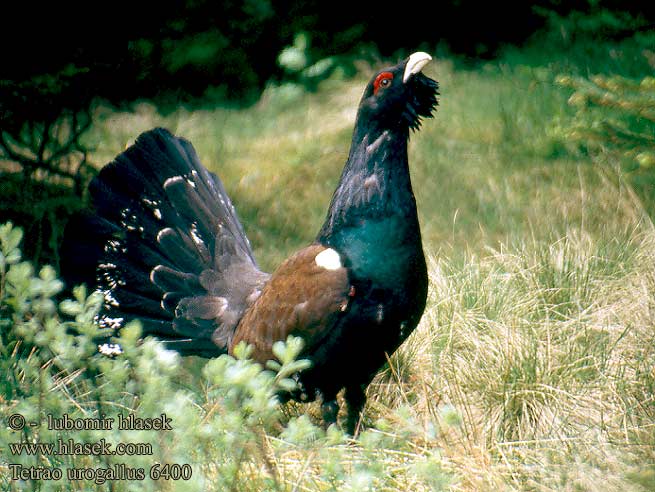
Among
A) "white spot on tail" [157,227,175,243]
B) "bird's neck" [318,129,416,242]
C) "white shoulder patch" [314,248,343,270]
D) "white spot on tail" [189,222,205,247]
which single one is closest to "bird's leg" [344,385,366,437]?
"white shoulder patch" [314,248,343,270]

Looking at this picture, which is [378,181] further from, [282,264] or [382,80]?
[282,264]

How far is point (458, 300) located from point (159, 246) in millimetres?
1608

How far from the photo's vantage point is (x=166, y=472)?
2.23m

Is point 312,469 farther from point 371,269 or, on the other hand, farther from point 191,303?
point 191,303

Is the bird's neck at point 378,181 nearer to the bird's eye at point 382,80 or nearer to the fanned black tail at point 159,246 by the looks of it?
the bird's eye at point 382,80

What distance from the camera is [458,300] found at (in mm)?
4281

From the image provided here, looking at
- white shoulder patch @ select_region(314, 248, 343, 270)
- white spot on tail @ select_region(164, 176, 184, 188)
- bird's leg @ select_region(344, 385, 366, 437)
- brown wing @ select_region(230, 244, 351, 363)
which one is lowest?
bird's leg @ select_region(344, 385, 366, 437)

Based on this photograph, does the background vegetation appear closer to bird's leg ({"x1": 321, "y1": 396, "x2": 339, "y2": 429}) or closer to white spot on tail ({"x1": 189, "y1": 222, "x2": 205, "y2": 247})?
bird's leg ({"x1": 321, "y1": 396, "x2": 339, "y2": 429})

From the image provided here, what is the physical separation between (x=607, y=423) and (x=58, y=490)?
79.9 inches

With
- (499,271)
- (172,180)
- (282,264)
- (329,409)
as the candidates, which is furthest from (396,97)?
(499,271)

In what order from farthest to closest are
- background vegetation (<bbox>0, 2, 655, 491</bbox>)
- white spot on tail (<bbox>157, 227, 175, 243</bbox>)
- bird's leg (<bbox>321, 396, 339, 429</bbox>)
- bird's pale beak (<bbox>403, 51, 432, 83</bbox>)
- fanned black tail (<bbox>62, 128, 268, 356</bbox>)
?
white spot on tail (<bbox>157, 227, 175, 243</bbox>) < fanned black tail (<bbox>62, 128, 268, 356</bbox>) < bird's leg (<bbox>321, 396, 339, 429</bbox>) < bird's pale beak (<bbox>403, 51, 432, 83</bbox>) < background vegetation (<bbox>0, 2, 655, 491</bbox>)

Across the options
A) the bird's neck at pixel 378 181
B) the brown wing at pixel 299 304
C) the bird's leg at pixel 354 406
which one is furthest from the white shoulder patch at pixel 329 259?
the bird's leg at pixel 354 406

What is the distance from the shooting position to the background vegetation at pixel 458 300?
2.24 m

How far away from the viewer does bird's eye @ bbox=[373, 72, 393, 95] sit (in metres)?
3.28
